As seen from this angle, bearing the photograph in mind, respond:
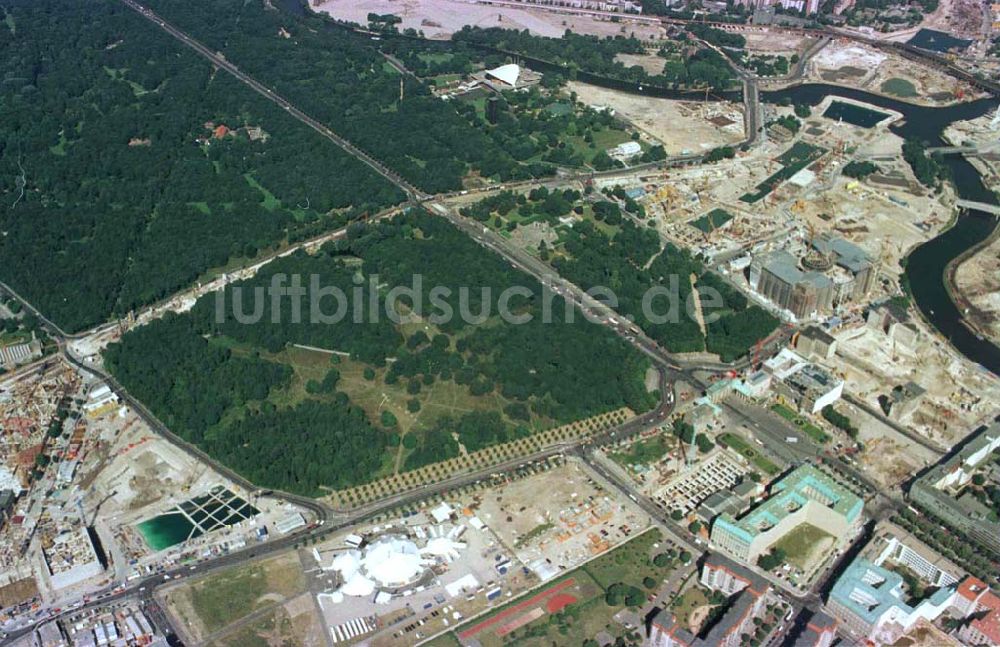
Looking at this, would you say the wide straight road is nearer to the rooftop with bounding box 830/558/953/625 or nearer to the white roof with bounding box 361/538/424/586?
the white roof with bounding box 361/538/424/586

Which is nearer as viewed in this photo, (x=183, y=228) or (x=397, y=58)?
(x=183, y=228)

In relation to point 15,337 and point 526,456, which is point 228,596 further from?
point 15,337

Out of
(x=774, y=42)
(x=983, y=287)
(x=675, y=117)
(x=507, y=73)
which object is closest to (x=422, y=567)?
(x=983, y=287)

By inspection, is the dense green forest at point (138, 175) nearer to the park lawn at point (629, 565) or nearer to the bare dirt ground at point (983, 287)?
the park lawn at point (629, 565)

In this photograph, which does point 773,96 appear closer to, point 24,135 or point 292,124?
point 292,124

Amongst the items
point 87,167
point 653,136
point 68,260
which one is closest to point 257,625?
point 68,260
